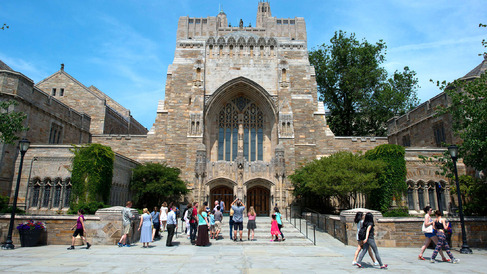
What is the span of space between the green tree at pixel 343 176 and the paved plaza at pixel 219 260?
211 inches

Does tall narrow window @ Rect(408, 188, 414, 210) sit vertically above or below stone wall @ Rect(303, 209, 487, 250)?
above

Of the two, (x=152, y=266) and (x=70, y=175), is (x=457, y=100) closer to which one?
(x=152, y=266)

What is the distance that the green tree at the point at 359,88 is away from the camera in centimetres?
3391

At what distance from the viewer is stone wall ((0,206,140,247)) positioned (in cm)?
1177

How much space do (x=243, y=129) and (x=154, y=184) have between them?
9.22 m

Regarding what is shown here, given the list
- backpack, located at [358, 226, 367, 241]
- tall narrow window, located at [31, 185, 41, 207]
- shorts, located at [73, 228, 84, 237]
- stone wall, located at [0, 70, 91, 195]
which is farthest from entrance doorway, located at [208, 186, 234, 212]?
backpack, located at [358, 226, 367, 241]

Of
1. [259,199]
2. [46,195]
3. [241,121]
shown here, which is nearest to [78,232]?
[46,195]

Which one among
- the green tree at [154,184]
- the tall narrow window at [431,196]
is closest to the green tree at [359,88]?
the tall narrow window at [431,196]

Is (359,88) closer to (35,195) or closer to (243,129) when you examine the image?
(243,129)

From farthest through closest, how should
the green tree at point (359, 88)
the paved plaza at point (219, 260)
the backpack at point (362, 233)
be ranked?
the green tree at point (359, 88) → the backpack at point (362, 233) → the paved plaza at point (219, 260)

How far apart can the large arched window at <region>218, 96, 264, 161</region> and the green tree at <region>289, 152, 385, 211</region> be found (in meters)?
7.60

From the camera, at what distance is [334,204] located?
2319 cm

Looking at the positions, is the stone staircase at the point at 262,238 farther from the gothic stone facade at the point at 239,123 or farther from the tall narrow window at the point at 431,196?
the tall narrow window at the point at 431,196

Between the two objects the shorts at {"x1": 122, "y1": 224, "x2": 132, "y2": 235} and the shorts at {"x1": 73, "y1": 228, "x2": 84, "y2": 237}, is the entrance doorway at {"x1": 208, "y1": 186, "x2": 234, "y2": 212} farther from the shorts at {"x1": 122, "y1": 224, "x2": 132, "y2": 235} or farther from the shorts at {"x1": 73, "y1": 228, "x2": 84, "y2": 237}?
the shorts at {"x1": 73, "y1": 228, "x2": 84, "y2": 237}
